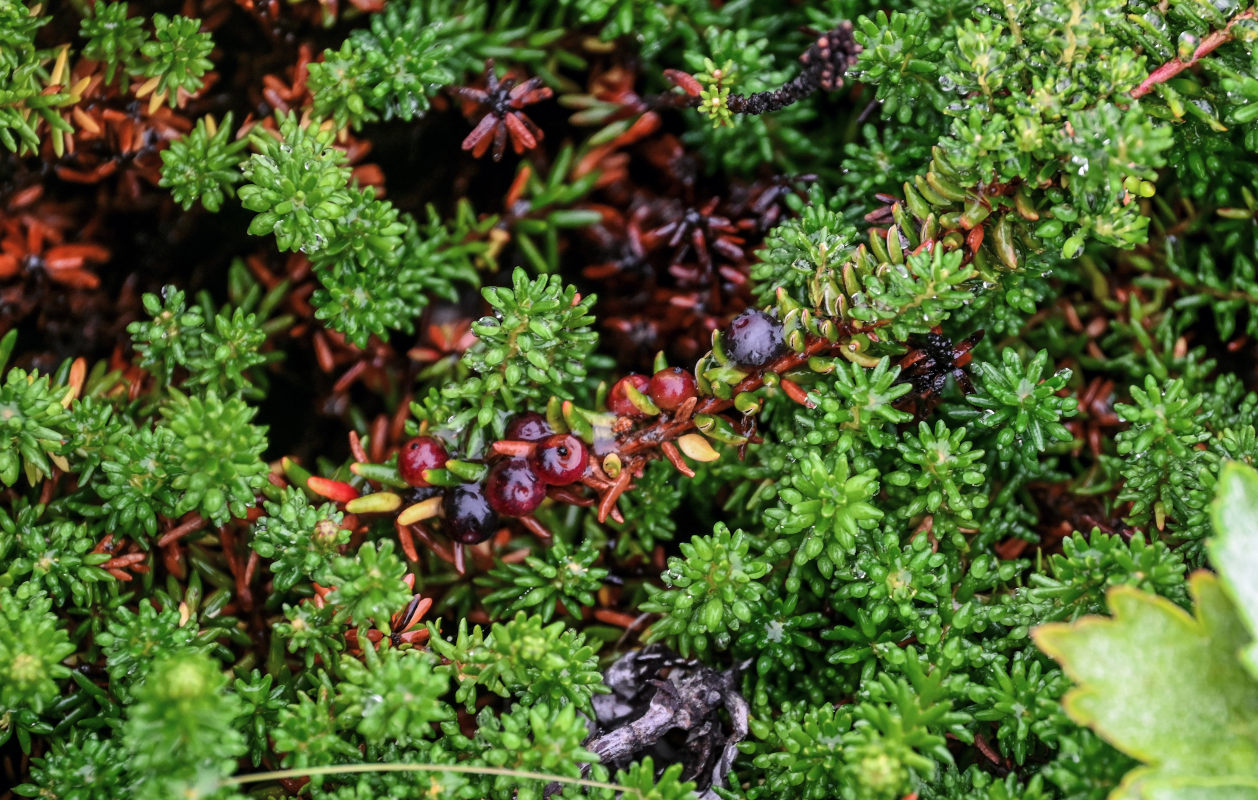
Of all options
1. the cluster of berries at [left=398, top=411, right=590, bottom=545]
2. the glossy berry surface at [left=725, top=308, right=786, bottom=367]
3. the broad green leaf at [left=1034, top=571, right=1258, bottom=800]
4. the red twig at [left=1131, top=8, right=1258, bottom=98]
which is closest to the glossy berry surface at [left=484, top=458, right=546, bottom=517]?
the cluster of berries at [left=398, top=411, right=590, bottom=545]

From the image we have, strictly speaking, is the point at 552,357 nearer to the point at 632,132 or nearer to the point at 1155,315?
the point at 632,132

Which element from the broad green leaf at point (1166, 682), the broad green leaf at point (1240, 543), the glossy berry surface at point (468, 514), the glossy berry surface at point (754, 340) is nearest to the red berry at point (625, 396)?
the glossy berry surface at point (754, 340)

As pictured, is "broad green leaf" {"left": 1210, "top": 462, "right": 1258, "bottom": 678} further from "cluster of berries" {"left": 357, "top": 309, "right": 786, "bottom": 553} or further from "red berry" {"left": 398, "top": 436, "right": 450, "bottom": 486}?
"red berry" {"left": 398, "top": 436, "right": 450, "bottom": 486}

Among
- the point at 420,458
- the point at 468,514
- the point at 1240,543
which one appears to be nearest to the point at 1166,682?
the point at 1240,543

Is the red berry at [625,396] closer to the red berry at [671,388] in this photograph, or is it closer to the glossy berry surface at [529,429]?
the red berry at [671,388]

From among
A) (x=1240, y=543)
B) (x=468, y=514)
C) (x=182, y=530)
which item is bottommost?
(x=182, y=530)

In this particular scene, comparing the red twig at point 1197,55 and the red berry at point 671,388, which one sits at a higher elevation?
the red twig at point 1197,55

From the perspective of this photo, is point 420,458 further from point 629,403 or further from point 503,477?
point 629,403

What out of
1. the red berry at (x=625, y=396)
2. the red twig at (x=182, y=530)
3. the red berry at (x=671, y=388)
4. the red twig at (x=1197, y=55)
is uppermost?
the red twig at (x=1197, y=55)
